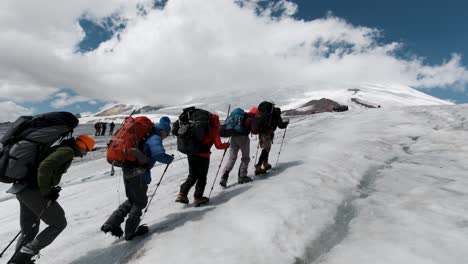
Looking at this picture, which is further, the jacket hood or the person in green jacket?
the jacket hood

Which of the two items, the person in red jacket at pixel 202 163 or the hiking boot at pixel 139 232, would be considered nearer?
the hiking boot at pixel 139 232

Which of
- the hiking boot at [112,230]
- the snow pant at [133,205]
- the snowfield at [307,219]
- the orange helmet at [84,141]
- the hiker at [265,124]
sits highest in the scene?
the orange helmet at [84,141]

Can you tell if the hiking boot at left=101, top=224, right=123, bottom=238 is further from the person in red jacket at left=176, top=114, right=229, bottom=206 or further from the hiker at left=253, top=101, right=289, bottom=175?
the hiker at left=253, top=101, right=289, bottom=175

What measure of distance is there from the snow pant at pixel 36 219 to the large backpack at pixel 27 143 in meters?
0.37

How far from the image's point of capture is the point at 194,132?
22.4 feet

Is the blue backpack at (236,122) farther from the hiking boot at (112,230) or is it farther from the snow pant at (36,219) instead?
the snow pant at (36,219)

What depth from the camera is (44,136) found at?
15.8 feet

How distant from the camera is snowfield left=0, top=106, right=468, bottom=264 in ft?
14.9

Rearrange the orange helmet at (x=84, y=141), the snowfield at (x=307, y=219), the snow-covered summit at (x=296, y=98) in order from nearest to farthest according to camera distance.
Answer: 1. the snowfield at (x=307, y=219)
2. the orange helmet at (x=84, y=141)
3. the snow-covered summit at (x=296, y=98)

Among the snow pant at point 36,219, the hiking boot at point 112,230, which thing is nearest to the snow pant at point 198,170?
the hiking boot at point 112,230

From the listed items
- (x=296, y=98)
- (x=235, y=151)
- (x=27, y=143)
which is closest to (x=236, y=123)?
(x=235, y=151)

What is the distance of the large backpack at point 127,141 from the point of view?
5.57m

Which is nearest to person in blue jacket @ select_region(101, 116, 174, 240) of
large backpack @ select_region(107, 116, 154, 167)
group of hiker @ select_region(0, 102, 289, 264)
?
group of hiker @ select_region(0, 102, 289, 264)

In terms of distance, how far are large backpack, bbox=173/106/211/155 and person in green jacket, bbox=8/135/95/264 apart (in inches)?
79.2
